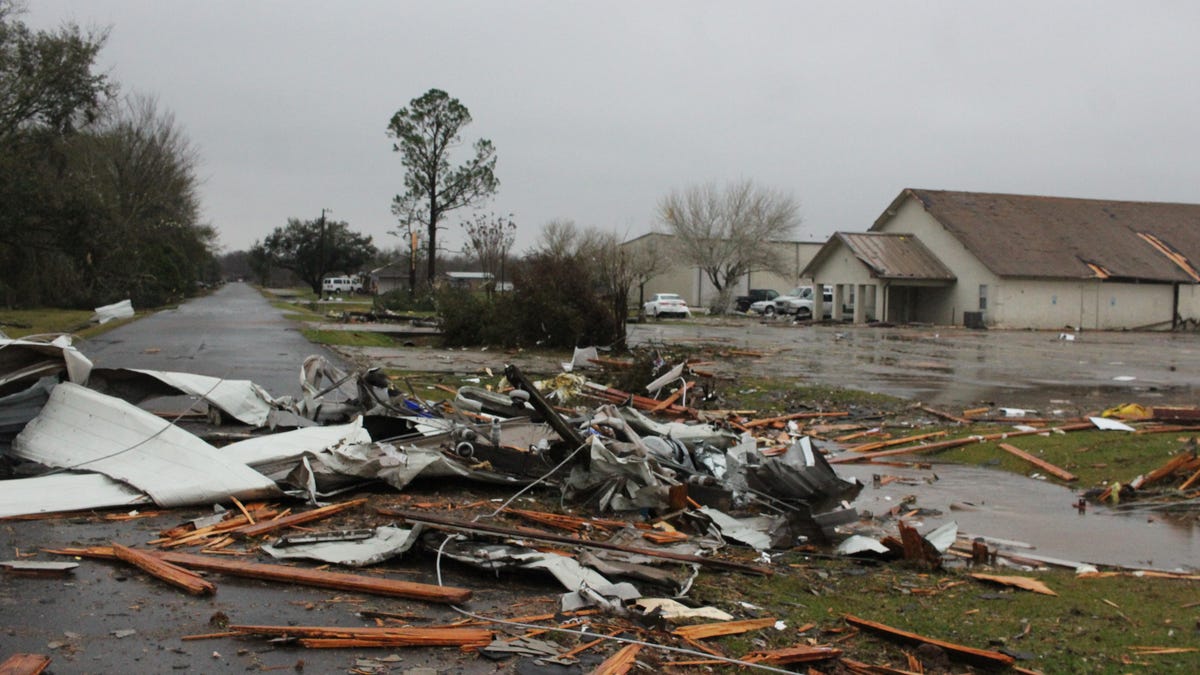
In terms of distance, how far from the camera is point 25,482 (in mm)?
7820

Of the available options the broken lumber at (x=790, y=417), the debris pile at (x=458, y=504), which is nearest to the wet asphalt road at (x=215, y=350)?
the debris pile at (x=458, y=504)

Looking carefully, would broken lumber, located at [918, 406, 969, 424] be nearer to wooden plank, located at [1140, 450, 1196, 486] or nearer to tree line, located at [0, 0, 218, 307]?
wooden plank, located at [1140, 450, 1196, 486]

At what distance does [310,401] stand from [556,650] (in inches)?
271

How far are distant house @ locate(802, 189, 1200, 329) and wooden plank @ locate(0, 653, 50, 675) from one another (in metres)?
49.4

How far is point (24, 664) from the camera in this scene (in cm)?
440

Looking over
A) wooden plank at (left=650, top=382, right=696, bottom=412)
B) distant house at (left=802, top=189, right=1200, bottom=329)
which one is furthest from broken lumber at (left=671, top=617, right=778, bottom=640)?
distant house at (left=802, top=189, right=1200, bottom=329)

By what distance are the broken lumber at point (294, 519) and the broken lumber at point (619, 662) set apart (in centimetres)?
323

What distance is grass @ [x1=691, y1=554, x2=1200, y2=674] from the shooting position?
5797 millimetres

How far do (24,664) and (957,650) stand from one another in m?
4.74

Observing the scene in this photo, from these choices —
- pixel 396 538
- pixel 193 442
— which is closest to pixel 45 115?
pixel 193 442

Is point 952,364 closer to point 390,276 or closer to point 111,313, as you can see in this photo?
point 111,313

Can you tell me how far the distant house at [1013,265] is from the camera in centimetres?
4991

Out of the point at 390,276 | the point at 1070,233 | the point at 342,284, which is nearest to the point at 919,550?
the point at 1070,233

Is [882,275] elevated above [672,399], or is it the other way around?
[882,275]
